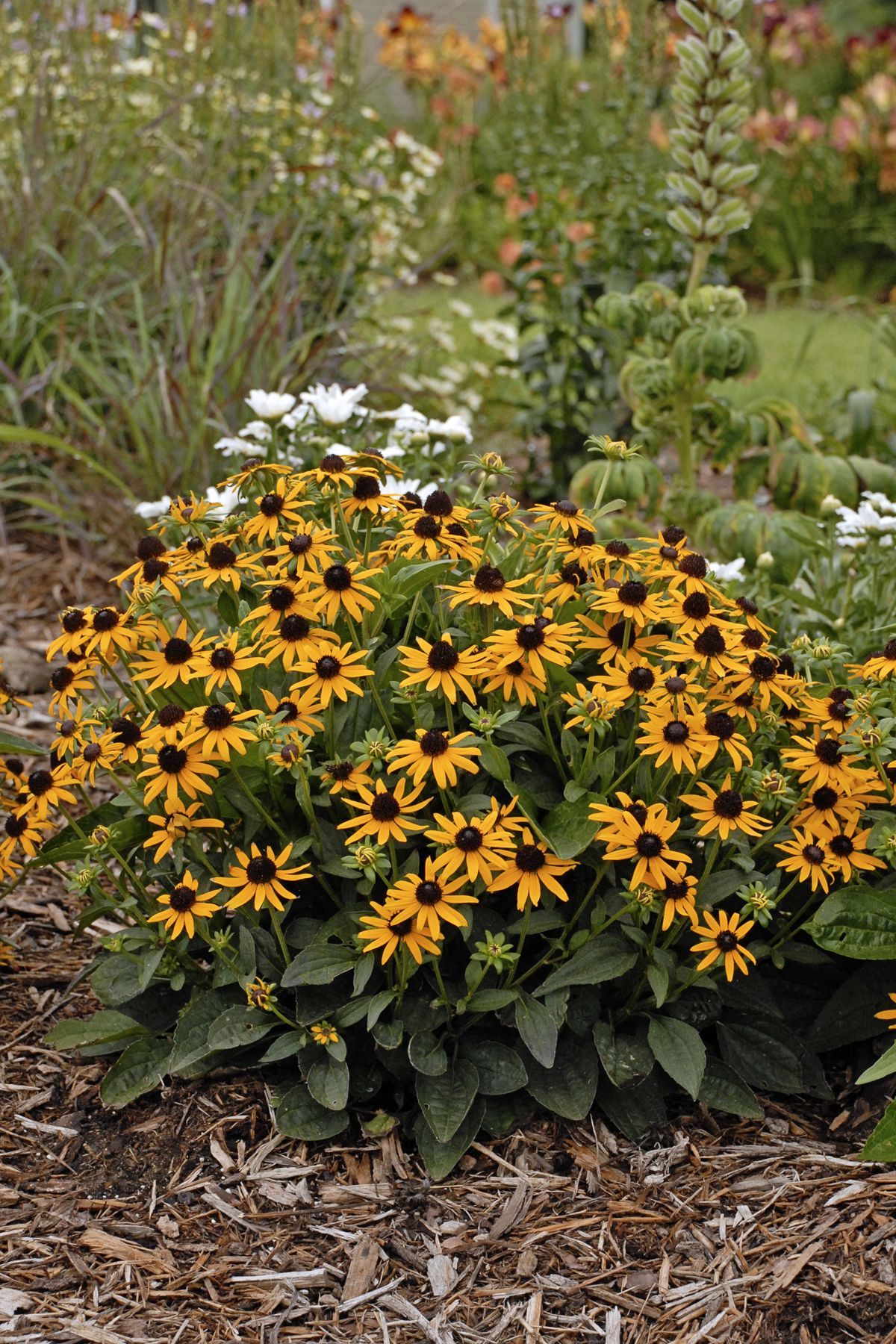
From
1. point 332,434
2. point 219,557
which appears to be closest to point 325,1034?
point 219,557

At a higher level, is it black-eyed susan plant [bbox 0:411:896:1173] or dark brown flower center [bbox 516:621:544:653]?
dark brown flower center [bbox 516:621:544:653]

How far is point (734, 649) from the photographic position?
6.12 ft

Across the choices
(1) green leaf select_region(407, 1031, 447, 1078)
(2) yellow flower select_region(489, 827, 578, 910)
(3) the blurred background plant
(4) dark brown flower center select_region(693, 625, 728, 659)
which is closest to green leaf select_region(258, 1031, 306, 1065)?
(1) green leaf select_region(407, 1031, 447, 1078)

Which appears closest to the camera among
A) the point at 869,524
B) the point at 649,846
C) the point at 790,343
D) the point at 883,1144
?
the point at 883,1144

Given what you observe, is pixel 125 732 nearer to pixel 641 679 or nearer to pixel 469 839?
pixel 469 839

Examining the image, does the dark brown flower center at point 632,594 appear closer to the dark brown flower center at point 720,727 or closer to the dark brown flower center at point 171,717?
the dark brown flower center at point 720,727

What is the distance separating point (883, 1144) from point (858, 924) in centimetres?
33

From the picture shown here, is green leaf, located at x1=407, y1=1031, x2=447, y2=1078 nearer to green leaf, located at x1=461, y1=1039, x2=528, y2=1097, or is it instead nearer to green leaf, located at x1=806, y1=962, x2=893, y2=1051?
green leaf, located at x1=461, y1=1039, x2=528, y2=1097

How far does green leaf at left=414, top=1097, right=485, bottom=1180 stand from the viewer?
1.84 m

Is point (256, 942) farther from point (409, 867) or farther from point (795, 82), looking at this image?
point (795, 82)

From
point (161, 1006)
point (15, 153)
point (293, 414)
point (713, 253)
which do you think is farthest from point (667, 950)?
point (15, 153)

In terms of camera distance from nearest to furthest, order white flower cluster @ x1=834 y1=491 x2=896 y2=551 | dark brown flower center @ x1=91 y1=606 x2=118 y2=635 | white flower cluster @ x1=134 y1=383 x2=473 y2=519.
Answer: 1. dark brown flower center @ x1=91 y1=606 x2=118 y2=635
2. white flower cluster @ x1=134 y1=383 x2=473 y2=519
3. white flower cluster @ x1=834 y1=491 x2=896 y2=551

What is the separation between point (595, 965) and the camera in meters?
1.82

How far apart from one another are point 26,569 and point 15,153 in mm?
2038
